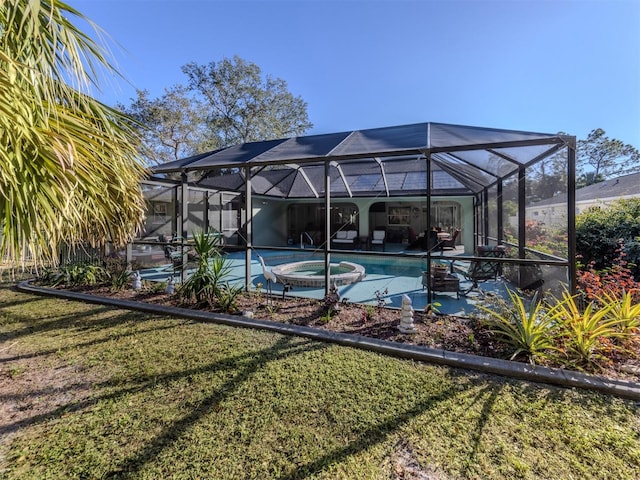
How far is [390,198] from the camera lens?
13594 millimetres

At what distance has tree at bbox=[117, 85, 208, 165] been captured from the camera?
19.4 meters

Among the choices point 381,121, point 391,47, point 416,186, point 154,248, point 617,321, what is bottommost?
point 617,321

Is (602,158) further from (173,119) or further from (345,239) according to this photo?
(173,119)

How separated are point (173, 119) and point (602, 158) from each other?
155ft

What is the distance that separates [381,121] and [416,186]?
48.7 ft

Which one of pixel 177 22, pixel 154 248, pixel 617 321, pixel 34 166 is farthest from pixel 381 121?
pixel 34 166

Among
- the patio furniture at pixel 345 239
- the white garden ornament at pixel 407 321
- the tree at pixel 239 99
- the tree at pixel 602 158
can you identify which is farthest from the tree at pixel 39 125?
the tree at pixel 602 158

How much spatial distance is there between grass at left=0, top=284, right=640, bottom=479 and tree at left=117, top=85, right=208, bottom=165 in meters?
19.2

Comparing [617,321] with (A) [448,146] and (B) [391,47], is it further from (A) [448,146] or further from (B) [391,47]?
(B) [391,47]

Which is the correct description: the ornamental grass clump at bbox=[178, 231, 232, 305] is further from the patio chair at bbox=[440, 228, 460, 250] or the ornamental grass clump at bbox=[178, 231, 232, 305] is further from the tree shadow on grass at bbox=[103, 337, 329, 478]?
the patio chair at bbox=[440, 228, 460, 250]

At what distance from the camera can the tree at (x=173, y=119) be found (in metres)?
19.4

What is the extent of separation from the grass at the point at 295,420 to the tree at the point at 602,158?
43204 millimetres

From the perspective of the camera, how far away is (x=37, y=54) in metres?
2.21

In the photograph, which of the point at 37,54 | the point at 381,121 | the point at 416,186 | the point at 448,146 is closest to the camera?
the point at 37,54
